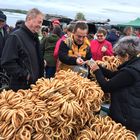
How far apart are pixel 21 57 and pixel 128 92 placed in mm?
1286

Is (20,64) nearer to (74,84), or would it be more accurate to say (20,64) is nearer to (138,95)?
(74,84)

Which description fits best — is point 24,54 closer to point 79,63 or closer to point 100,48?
point 79,63

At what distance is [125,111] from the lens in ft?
12.1

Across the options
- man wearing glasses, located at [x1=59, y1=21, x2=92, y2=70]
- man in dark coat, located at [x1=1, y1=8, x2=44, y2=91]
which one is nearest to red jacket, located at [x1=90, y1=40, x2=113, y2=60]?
man wearing glasses, located at [x1=59, y1=21, x2=92, y2=70]

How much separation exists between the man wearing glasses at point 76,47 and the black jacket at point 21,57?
52cm

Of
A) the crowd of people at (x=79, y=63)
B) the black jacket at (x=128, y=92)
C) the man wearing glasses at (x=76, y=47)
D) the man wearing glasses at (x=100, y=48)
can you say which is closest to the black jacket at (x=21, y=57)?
the crowd of people at (x=79, y=63)

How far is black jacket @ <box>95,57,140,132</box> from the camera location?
3.67 meters

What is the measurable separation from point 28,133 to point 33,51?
5.27 ft

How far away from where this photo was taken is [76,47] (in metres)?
5.17

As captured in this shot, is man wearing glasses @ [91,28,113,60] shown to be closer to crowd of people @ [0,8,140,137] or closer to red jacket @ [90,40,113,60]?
red jacket @ [90,40,113,60]

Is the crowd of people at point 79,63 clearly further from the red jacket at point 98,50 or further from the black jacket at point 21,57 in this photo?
the red jacket at point 98,50

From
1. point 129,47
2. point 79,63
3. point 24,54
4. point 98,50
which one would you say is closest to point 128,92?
point 129,47

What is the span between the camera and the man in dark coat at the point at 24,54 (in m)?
4.25

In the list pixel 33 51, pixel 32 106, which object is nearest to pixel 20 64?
pixel 33 51
